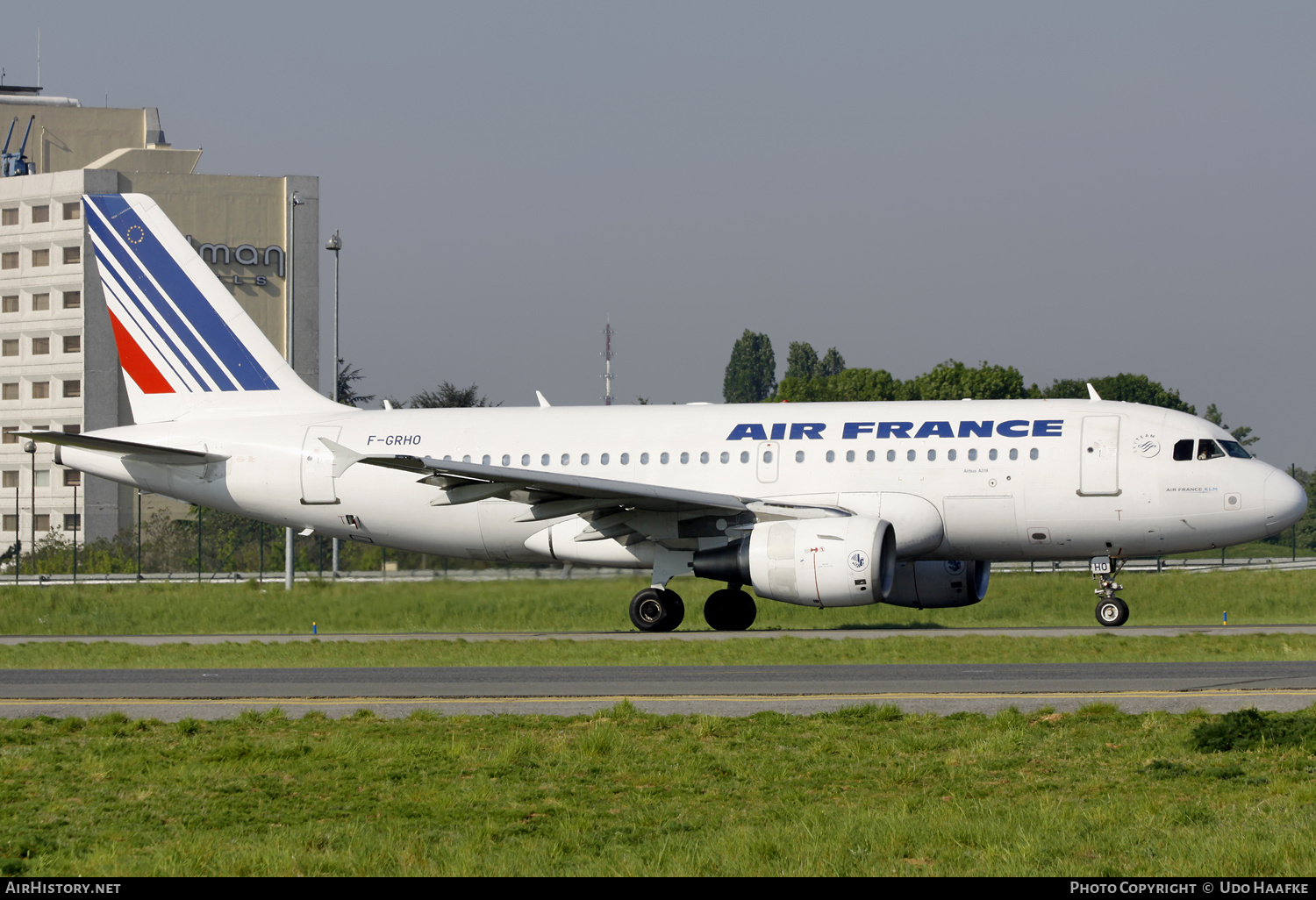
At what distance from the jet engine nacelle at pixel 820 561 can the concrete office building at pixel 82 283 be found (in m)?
80.9

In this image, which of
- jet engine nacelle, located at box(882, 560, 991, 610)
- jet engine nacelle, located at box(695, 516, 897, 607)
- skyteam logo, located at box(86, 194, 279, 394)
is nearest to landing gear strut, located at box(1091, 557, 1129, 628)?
jet engine nacelle, located at box(882, 560, 991, 610)

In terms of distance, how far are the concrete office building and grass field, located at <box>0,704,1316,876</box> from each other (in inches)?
3542

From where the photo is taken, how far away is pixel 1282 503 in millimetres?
23828

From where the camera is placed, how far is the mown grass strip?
1900 centimetres

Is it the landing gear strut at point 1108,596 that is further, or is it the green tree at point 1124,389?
the green tree at point 1124,389

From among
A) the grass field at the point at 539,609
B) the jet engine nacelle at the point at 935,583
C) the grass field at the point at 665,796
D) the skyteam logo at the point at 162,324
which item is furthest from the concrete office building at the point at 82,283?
the grass field at the point at 665,796

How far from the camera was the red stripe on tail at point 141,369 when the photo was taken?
96.4 feet

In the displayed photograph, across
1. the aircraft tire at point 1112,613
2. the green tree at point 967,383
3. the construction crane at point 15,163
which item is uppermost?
the construction crane at point 15,163

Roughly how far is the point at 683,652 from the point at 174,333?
573 inches

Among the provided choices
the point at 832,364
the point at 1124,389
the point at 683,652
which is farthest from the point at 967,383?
the point at 683,652

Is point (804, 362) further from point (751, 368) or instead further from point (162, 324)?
point (162, 324)

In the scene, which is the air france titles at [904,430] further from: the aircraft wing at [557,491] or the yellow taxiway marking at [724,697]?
the yellow taxiway marking at [724,697]

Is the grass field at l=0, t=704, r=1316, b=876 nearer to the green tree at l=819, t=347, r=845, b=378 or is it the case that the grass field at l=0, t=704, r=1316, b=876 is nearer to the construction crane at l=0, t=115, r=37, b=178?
the construction crane at l=0, t=115, r=37, b=178
